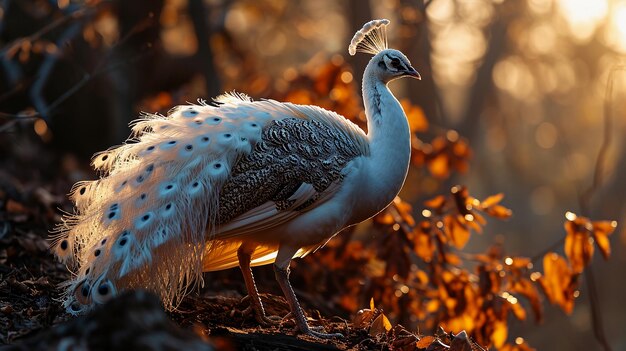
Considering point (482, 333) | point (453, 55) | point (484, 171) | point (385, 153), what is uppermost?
point (385, 153)

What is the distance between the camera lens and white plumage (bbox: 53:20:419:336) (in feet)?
15.9

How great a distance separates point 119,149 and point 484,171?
2767cm

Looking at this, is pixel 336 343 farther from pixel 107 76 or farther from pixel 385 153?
pixel 107 76

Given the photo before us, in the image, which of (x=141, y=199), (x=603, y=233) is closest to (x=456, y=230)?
(x=603, y=233)

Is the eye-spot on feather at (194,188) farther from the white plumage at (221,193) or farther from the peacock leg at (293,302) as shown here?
the peacock leg at (293,302)

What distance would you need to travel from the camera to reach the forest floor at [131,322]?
10.4 ft

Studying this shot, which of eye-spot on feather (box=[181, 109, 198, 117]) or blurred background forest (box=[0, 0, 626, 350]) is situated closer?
eye-spot on feather (box=[181, 109, 198, 117])

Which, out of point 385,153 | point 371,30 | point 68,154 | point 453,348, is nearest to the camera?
point 453,348

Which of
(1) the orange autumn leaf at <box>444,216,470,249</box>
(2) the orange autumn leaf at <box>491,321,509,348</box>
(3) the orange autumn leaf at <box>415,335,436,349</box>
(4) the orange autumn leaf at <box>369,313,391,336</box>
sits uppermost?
(3) the orange autumn leaf at <box>415,335,436,349</box>

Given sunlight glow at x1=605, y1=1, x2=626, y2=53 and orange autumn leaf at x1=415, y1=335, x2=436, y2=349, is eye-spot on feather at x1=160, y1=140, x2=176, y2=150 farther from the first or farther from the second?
sunlight glow at x1=605, y1=1, x2=626, y2=53

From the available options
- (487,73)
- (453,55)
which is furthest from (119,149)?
(453,55)

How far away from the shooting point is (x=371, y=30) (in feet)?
19.3

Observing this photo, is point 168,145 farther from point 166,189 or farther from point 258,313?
point 258,313

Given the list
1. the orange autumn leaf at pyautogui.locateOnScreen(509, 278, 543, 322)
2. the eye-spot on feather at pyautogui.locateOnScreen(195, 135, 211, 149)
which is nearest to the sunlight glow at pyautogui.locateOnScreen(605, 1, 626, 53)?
the orange autumn leaf at pyautogui.locateOnScreen(509, 278, 543, 322)
